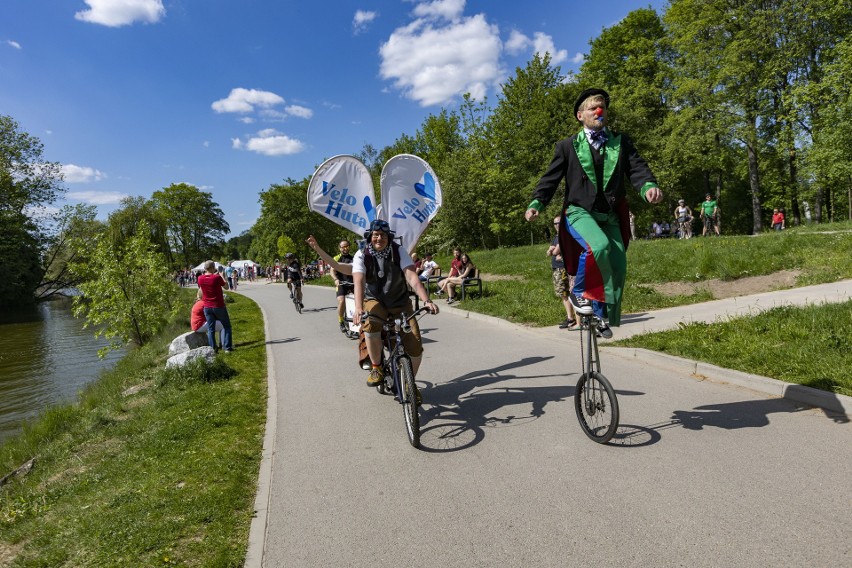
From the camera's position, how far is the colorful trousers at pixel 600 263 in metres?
3.92

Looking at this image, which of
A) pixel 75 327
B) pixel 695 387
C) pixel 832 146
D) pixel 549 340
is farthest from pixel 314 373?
pixel 832 146

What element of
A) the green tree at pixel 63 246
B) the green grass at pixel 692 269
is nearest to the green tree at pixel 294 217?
the green tree at pixel 63 246

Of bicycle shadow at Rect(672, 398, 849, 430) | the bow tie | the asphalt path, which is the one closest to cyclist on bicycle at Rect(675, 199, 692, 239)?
the asphalt path

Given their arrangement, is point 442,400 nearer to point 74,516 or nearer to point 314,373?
point 314,373

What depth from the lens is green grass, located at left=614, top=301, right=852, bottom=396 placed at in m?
5.16

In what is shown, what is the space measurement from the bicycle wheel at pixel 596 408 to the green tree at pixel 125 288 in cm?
1424

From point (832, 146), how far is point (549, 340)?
23.7 meters

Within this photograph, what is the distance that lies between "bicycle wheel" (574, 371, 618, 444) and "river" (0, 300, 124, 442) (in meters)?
9.38

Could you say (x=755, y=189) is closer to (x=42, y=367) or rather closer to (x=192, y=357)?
(x=192, y=357)

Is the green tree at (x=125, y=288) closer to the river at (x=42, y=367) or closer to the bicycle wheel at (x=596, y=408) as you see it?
the river at (x=42, y=367)

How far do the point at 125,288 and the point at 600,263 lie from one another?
15.4 meters

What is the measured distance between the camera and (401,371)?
4793mm

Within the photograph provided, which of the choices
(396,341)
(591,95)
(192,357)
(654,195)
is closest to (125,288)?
(192,357)

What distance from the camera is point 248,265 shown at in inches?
2677
